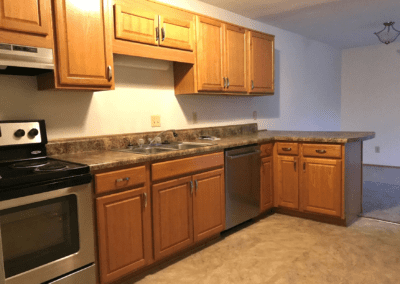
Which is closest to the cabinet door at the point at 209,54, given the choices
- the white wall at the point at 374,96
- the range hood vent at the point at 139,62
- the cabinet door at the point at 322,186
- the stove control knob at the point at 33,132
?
the range hood vent at the point at 139,62

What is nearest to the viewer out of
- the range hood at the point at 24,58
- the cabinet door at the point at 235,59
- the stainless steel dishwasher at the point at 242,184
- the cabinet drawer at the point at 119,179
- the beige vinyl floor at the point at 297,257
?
the range hood at the point at 24,58

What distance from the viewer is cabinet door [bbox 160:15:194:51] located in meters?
2.68

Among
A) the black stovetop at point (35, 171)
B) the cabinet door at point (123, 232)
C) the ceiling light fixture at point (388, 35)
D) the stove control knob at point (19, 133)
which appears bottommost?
the cabinet door at point (123, 232)

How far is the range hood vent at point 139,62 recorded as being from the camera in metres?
2.68

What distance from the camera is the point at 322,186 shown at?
10.5ft

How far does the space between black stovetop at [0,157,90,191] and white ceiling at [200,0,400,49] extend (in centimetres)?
245

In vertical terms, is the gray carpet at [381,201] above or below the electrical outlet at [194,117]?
below

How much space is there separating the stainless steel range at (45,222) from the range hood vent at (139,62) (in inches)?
39.5

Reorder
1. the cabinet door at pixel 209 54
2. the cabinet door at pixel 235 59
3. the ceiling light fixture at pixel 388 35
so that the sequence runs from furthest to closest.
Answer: the ceiling light fixture at pixel 388 35
the cabinet door at pixel 235 59
the cabinet door at pixel 209 54

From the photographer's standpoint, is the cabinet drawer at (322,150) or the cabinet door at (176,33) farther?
the cabinet drawer at (322,150)

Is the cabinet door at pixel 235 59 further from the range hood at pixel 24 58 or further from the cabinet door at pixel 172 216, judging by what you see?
the range hood at pixel 24 58

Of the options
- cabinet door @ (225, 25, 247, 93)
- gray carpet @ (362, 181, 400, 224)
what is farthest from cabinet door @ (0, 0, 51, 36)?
gray carpet @ (362, 181, 400, 224)

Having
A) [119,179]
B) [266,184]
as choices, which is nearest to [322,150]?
[266,184]

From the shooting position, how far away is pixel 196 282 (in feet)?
7.27
